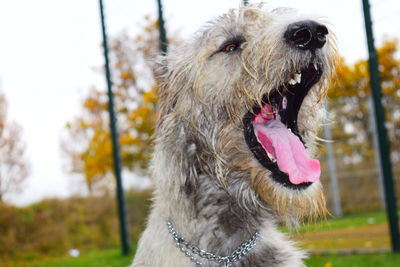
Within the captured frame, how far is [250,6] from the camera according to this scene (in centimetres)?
292

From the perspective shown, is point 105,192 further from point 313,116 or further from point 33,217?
point 313,116

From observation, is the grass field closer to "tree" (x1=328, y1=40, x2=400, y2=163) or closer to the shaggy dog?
the shaggy dog

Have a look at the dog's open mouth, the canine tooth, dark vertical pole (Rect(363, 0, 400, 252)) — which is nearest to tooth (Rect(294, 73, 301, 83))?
the dog's open mouth

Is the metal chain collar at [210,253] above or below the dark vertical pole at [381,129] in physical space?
above

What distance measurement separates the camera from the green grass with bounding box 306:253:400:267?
6.02 meters

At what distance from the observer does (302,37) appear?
2.51 m

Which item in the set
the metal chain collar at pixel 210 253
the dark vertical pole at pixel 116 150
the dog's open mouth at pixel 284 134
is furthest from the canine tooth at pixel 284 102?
the dark vertical pole at pixel 116 150

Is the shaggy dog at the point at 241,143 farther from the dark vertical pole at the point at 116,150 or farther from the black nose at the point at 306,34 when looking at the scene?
the dark vertical pole at the point at 116,150

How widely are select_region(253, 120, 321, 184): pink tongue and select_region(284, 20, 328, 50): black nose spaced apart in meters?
0.50

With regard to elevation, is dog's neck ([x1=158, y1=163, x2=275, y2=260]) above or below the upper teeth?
below

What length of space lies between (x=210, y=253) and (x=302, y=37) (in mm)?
1201

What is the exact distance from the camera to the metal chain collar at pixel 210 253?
99.1 inches

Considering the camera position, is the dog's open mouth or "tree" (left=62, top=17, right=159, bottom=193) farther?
"tree" (left=62, top=17, right=159, bottom=193)

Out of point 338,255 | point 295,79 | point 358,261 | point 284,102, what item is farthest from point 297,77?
point 338,255
